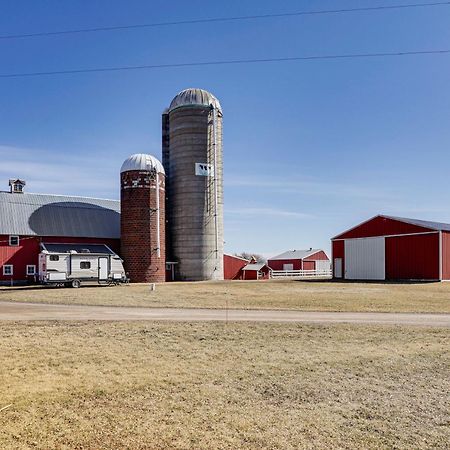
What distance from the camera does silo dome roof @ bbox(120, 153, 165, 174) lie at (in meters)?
49.5

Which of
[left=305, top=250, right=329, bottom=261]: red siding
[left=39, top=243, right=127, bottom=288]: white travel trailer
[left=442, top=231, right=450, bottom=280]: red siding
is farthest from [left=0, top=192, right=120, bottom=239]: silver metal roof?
[left=305, top=250, right=329, bottom=261]: red siding

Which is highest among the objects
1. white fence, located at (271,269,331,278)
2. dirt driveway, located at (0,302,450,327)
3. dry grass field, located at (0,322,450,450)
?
dry grass field, located at (0,322,450,450)

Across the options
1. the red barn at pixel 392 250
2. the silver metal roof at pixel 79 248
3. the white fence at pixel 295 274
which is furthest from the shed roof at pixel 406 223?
the silver metal roof at pixel 79 248

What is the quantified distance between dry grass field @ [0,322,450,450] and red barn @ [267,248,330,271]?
6650 cm

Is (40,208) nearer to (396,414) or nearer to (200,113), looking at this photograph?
(200,113)

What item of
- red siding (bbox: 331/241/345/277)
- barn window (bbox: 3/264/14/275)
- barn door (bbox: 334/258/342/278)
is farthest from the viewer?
barn door (bbox: 334/258/342/278)

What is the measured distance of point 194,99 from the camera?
5488 centimetres

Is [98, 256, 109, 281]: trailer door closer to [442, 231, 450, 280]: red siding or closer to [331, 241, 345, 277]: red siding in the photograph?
[331, 241, 345, 277]: red siding

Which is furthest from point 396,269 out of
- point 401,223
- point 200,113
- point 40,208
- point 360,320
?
point 40,208

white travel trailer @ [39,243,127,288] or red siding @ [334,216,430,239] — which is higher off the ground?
red siding @ [334,216,430,239]

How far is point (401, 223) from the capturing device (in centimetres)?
4975

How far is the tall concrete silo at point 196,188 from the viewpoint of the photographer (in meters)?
53.1

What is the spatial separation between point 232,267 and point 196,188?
13450 mm

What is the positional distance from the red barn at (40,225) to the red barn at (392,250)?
87.2 ft
